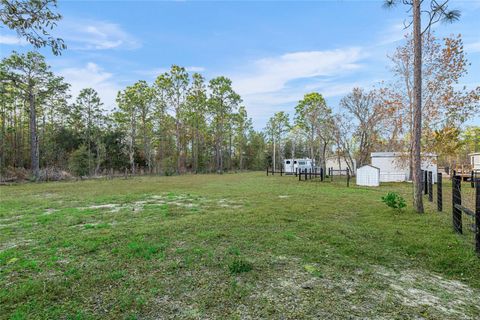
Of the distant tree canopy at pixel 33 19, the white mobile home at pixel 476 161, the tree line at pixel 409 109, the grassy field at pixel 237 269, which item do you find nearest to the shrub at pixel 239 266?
the grassy field at pixel 237 269

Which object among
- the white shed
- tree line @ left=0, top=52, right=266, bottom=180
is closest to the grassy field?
the white shed

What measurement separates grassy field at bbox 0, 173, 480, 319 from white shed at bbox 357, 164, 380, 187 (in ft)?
29.5

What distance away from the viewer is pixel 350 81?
20.2 meters

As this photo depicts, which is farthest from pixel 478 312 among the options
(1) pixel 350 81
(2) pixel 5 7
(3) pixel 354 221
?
(1) pixel 350 81

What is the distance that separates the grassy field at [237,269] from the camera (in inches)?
83.5

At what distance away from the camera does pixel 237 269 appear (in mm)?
2834

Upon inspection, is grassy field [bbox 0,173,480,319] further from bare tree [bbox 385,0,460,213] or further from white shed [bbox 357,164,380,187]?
white shed [bbox 357,164,380,187]

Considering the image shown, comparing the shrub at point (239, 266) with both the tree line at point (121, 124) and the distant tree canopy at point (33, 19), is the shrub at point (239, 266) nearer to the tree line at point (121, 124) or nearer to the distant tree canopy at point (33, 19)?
the distant tree canopy at point (33, 19)

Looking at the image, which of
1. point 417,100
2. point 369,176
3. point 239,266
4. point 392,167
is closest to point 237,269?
point 239,266

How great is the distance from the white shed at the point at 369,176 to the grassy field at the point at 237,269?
899 centimetres

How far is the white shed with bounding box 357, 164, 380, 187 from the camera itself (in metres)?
13.8

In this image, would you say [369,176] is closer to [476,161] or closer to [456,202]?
[456,202]

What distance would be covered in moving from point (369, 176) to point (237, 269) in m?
13.3

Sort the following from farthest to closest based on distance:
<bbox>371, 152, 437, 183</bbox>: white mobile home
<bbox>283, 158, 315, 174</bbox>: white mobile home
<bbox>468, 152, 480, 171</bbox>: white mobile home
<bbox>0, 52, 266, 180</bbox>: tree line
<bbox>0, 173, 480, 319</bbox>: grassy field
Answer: <bbox>283, 158, 315, 174</bbox>: white mobile home, <bbox>0, 52, 266, 180</bbox>: tree line, <bbox>468, 152, 480, 171</bbox>: white mobile home, <bbox>371, 152, 437, 183</bbox>: white mobile home, <bbox>0, 173, 480, 319</bbox>: grassy field
